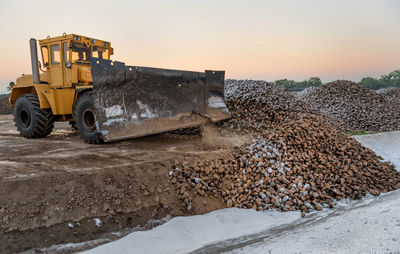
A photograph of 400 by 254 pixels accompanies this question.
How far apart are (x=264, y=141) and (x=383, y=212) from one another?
96.7 inches

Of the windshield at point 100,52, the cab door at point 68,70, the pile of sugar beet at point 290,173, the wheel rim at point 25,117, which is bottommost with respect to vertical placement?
the pile of sugar beet at point 290,173

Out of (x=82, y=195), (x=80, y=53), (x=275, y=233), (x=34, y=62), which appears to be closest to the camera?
(x=275, y=233)

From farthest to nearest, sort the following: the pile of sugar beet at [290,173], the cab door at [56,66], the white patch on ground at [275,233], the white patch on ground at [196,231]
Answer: the cab door at [56,66] → the pile of sugar beet at [290,173] → the white patch on ground at [196,231] → the white patch on ground at [275,233]

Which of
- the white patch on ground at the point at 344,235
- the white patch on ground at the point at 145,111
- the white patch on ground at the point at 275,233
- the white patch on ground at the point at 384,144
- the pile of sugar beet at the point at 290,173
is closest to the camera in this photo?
the white patch on ground at the point at 344,235

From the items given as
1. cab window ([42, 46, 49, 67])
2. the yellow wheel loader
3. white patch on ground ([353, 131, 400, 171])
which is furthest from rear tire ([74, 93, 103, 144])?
white patch on ground ([353, 131, 400, 171])

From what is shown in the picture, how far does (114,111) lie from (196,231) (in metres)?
3.00

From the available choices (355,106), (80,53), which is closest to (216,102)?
(80,53)

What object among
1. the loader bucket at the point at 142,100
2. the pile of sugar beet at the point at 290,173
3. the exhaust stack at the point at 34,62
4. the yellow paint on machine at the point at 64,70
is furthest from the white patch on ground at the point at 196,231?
the exhaust stack at the point at 34,62

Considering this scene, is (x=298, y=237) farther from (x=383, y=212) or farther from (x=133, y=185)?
(x=133, y=185)

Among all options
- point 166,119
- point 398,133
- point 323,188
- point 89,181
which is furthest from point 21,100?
point 398,133

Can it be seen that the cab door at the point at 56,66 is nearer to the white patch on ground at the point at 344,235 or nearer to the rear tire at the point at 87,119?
the rear tire at the point at 87,119

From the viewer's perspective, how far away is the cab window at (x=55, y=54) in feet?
23.4

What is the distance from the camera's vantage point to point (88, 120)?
6434 mm

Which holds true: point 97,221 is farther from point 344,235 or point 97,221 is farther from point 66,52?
point 66,52
